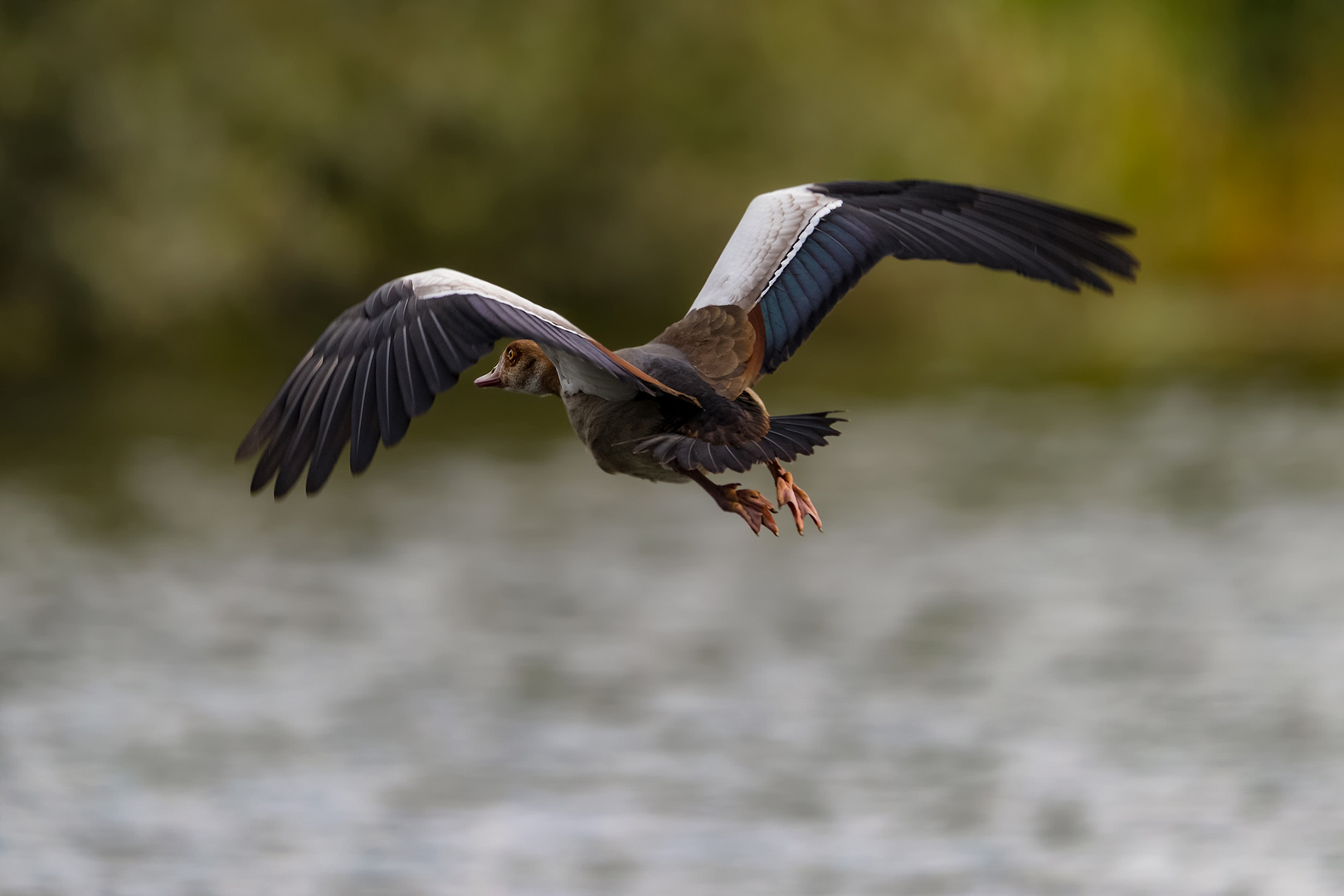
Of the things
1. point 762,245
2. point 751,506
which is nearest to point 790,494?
point 751,506

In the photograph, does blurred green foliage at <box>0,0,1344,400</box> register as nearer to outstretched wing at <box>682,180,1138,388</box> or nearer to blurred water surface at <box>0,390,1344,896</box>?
blurred water surface at <box>0,390,1344,896</box>

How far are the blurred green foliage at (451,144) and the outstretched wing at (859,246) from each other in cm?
2913

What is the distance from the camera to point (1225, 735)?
35688 mm

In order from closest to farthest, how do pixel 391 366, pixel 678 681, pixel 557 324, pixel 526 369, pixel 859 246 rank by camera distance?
pixel 557 324, pixel 391 366, pixel 526 369, pixel 859 246, pixel 678 681

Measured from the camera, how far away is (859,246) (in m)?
6.22

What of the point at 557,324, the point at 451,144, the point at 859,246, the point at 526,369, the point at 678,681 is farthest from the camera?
the point at 451,144

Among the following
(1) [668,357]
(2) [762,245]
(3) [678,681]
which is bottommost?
(1) [668,357]

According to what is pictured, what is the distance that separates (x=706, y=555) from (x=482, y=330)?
39.0 m

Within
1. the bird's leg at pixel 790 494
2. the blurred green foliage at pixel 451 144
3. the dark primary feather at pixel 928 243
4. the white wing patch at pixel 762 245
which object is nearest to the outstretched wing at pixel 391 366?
the bird's leg at pixel 790 494

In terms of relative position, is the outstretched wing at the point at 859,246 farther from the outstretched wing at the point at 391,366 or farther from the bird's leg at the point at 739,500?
the outstretched wing at the point at 391,366

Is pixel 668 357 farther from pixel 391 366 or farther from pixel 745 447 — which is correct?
pixel 391 366

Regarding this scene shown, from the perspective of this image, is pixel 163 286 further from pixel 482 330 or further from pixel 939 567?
pixel 482 330

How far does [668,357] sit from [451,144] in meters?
37.4

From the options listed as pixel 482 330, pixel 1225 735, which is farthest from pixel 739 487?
pixel 1225 735
